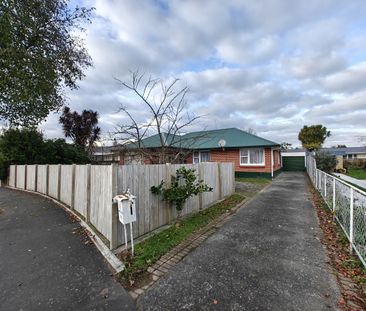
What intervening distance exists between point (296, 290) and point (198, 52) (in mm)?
9806

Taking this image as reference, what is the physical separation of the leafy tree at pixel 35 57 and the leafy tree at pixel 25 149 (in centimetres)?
339

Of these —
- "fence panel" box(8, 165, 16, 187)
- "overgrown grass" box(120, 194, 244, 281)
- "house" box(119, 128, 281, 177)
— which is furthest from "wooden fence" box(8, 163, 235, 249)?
"fence panel" box(8, 165, 16, 187)

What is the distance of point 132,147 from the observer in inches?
392

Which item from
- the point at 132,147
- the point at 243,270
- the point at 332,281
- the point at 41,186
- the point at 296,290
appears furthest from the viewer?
the point at 41,186

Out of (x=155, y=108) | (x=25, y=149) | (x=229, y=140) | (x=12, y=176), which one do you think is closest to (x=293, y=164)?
(x=229, y=140)

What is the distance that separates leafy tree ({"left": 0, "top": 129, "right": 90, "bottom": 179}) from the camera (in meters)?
14.5

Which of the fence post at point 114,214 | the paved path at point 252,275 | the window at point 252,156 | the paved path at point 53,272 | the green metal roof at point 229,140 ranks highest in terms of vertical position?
the green metal roof at point 229,140

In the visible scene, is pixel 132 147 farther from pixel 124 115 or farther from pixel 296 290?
pixel 296 290

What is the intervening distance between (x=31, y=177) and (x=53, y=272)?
10375 millimetres

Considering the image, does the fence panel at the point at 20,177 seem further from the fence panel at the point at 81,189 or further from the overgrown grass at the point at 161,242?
the overgrown grass at the point at 161,242

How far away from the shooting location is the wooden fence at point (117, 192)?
14.4 feet

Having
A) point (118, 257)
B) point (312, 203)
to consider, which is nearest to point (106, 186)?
point (118, 257)

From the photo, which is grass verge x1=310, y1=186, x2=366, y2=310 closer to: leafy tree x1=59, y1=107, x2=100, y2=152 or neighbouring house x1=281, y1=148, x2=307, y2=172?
neighbouring house x1=281, y1=148, x2=307, y2=172

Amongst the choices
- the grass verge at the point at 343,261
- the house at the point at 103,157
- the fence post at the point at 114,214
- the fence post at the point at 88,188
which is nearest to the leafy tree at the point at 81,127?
the house at the point at 103,157
